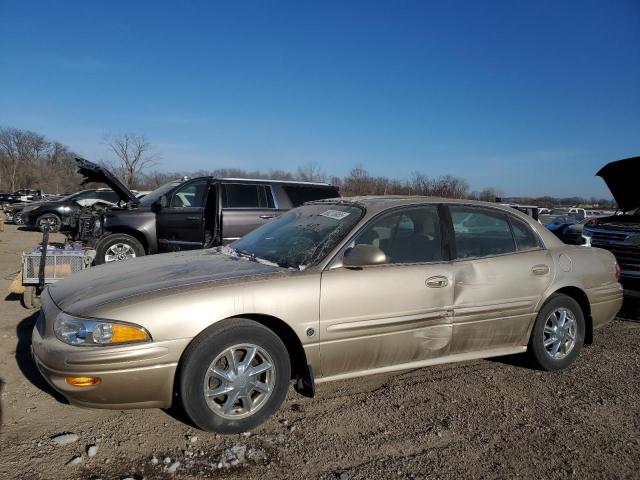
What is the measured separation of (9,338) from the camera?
4621mm

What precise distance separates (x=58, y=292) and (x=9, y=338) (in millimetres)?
1848

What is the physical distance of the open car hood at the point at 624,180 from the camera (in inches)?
297

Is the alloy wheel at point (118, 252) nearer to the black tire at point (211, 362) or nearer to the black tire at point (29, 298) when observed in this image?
the black tire at point (29, 298)

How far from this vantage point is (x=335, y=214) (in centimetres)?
389

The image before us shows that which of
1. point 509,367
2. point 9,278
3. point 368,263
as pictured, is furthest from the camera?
point 9,278

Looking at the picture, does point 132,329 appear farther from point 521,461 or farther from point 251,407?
point 521,461

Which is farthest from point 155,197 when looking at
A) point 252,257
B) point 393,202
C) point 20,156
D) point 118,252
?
point 20,156

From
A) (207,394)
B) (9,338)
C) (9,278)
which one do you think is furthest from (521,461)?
(9,278)

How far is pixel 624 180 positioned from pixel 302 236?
22.4ft

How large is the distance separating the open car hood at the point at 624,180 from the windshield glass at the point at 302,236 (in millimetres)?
5917

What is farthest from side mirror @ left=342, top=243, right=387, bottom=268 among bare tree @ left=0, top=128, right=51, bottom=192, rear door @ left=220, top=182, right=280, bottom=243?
bare tree @ left=0, top=128, right=51, bottom=192

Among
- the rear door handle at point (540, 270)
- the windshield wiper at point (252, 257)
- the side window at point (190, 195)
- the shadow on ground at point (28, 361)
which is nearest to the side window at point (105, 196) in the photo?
the side window at point (190, 195)

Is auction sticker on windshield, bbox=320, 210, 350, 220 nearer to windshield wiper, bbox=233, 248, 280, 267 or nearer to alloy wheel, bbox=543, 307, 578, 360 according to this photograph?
windshield wiper, bbox=233, 248, 280, 267

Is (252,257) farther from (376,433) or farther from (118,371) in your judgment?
(376,433)
